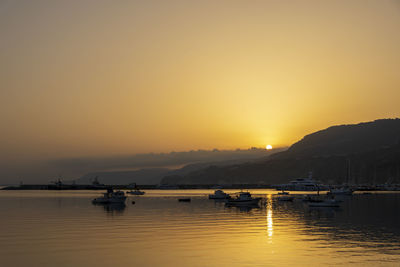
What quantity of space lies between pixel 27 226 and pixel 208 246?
29.8 meters

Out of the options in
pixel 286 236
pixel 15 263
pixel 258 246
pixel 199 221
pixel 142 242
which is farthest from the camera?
pixel 199 221

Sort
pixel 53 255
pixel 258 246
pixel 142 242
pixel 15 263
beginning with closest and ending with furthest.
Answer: pixel 15 263 < pixel 53 255 < pixel 258 246 < pixel 142 242

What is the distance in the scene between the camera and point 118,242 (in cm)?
4659

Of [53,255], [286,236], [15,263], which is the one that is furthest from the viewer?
[286,236]

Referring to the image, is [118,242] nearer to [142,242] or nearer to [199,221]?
[142,242]

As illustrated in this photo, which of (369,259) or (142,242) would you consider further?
(142,242)

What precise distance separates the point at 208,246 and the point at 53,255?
13255 millimetres

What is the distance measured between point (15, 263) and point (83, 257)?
4.95 metres

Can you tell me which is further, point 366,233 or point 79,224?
point 79,224

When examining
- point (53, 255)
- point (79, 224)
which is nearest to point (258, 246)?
point (53, 255)

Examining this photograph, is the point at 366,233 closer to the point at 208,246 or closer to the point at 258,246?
the point at 258,246

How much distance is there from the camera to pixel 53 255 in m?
39.2

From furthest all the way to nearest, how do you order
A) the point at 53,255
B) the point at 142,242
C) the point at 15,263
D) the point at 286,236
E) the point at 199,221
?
the point at 199,221 → the point at 286,236 → the point at 142,242 → the point at 53,255 → the point at 15,263

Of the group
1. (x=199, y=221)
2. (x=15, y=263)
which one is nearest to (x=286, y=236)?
(x=199, y=221)
